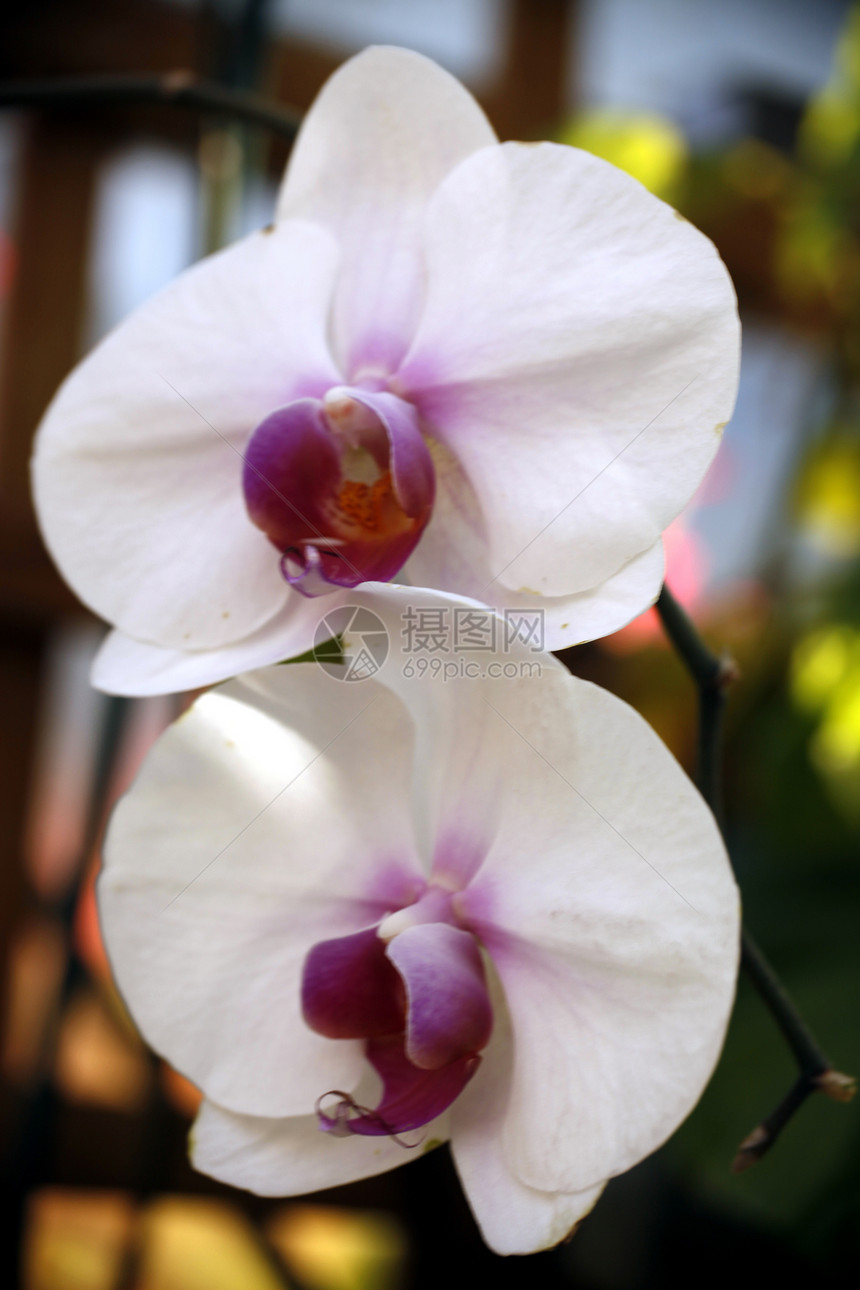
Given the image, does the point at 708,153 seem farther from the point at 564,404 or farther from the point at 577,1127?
the point at 577,1127

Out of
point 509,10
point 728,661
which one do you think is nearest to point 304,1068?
point 728,661

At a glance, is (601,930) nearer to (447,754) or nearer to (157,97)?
(447,754)

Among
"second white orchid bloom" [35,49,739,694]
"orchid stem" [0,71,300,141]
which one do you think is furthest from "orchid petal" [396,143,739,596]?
"orchid stem" [0,71,300,141]

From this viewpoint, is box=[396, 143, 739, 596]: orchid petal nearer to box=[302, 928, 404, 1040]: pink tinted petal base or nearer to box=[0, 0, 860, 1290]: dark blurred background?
box=[302, 928, 404, 1040]: pink tinted petal base

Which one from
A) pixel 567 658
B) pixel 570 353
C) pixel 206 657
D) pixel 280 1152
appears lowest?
pixel 567 658

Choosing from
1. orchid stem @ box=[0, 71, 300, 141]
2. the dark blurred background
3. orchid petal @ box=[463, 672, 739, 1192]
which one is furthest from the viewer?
the dark blurred background

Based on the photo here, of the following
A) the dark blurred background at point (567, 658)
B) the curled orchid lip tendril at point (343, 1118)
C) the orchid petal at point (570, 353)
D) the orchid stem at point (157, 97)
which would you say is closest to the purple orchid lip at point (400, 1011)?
the curled orchid lip tendril at point (343, 1118)

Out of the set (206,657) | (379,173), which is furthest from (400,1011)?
(379,173)
